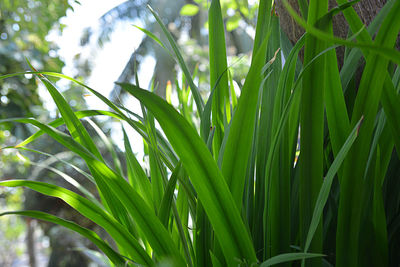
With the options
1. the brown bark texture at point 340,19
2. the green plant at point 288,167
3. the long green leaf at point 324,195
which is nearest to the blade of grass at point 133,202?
the green plant at point 288,167

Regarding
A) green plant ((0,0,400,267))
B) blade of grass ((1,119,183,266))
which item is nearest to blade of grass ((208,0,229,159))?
green plant ((0,0,400,267))

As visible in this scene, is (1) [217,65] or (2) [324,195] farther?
(1) [217,65]

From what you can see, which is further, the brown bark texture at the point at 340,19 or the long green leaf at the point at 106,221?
the brown bark texture at the point at 340,19

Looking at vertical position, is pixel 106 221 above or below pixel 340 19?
below

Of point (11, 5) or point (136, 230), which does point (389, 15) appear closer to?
point (136, 230)

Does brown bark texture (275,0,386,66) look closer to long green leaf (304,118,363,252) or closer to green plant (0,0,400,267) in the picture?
green plant (0,0,400,267)

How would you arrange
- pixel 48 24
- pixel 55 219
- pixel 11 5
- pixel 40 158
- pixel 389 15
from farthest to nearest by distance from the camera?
pixel 40 158 → pixel 48 24 → pixel 11 5 → pixel 55 219 → pixel 389 15

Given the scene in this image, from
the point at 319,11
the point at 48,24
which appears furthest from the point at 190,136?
the point at 48,24

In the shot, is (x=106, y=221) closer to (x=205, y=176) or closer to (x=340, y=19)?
(x=205, y=176)

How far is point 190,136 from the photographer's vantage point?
0.27 metres

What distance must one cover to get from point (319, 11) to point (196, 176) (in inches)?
6.3

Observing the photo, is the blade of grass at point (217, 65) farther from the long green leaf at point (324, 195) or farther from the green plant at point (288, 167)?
the long green leaf at point (324, 195)

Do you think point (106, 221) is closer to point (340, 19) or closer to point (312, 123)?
point (312, 123)

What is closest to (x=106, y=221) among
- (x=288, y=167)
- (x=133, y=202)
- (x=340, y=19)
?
(x=133, y=202)
